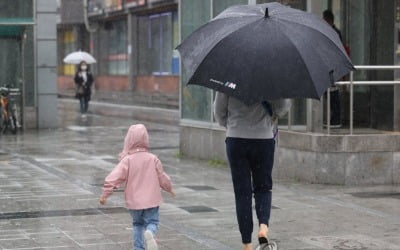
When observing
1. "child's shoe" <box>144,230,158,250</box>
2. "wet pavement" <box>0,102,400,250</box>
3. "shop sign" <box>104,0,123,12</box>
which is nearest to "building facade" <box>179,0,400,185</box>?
"wet pavement" <box>0,102,400,250</box>

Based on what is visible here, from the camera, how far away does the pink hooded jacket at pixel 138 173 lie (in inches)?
278

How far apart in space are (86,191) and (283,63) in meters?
5.48

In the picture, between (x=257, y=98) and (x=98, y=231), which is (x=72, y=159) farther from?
(x=257, y=98)

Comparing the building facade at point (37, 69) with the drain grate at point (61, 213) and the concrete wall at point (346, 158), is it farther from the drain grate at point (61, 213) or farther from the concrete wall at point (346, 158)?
the drain grate at point (61, 213)

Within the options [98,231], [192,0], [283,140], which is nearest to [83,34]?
[192,0]

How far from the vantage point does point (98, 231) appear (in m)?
8.74

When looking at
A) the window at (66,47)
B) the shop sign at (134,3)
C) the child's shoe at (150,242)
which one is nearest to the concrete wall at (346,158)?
the child's shoe at (150,242)

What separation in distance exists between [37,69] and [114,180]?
55.3ft

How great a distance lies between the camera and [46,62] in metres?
23.4

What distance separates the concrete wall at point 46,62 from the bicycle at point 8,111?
88cm

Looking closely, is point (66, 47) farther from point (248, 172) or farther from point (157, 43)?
point (248, 172)

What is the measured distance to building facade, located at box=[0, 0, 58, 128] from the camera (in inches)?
912

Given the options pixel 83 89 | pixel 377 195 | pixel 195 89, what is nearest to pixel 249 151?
pixel 377 195

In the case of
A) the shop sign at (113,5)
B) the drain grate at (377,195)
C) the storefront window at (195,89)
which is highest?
the shop sign at (113,5)
